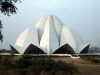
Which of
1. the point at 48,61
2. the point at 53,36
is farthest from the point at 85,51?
the point at 48,61

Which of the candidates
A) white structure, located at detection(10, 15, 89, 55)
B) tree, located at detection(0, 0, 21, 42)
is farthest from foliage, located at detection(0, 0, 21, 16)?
white structure, located at detection(10, 15, 89, 55)

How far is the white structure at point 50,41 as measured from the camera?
113ft

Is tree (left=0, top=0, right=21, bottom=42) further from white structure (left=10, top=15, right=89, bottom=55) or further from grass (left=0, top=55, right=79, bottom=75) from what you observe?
white structure (left=10, top=15, right=89, bottom=55)

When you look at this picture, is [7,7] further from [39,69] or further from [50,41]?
[50,41]

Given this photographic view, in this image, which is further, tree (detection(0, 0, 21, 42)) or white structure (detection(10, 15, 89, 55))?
white structure (detection(10, 15, 89, 55))

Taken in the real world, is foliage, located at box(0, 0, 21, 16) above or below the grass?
above

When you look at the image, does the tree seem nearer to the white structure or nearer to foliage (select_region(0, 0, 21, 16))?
foliage (select_region(0, 0, 21, 16))

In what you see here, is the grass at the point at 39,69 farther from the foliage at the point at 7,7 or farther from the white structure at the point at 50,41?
the white structure at the point at 50,41

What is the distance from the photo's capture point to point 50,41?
34.2 meters

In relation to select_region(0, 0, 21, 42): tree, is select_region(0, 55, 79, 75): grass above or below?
below

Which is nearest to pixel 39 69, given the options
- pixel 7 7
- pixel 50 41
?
pixel 7 7

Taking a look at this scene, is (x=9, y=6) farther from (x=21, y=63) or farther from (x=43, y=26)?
(x=43, y=26)

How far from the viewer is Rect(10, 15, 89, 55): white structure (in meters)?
34.5

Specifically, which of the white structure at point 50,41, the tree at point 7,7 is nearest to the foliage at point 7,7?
the tree at point 7,7
